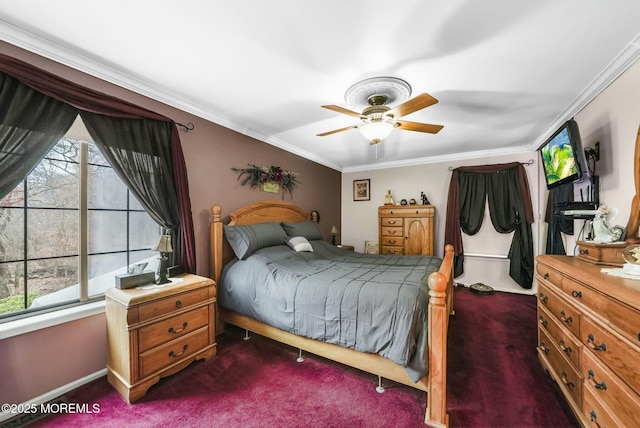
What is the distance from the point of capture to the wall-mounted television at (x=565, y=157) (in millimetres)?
1933

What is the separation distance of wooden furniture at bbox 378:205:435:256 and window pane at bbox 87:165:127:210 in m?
3.78

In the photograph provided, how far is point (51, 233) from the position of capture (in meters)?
1.78

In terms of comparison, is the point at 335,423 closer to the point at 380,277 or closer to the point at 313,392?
the point at 313,392

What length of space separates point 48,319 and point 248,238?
59.8 inches

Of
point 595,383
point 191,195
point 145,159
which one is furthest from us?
point 191,195

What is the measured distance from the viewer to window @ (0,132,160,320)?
1628 mm

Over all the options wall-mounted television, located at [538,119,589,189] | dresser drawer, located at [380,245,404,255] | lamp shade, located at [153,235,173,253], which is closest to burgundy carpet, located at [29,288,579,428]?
lamp shade, located at [153,235,173,253]

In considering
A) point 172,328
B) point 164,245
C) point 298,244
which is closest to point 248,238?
point 298,244

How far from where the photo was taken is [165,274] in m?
2.00

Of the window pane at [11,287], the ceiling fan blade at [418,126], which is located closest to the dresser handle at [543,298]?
the ceiling fan blade at [418,126]

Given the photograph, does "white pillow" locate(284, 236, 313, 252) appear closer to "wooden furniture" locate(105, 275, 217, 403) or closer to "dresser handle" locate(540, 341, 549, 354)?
"wooden furniture" locate(105, 275, 217, 403)

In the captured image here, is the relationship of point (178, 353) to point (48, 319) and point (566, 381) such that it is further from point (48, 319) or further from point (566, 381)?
point (566, 381)

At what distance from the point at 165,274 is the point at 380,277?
1.78 m

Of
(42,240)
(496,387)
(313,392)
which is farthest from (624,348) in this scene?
(42,240)
